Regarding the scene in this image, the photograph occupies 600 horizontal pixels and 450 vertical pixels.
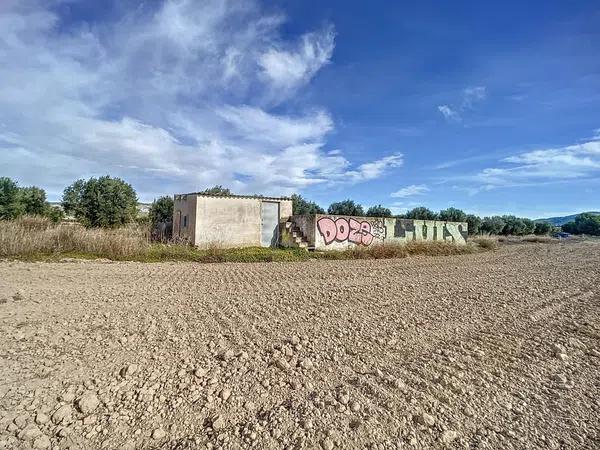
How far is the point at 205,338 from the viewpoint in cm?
401

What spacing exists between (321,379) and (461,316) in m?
3.24

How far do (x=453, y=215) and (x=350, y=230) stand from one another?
28.4 metres

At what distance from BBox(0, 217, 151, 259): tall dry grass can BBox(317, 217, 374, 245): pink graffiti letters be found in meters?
8.51

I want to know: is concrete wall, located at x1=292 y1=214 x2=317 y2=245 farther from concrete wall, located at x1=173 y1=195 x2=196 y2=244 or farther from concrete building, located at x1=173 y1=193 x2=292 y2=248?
concrete wall, located at x1=173 y1=195 x2=196 y2=244

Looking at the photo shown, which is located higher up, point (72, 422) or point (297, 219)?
point (297, 219)

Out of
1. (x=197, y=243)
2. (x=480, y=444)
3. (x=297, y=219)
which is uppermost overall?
(x=297, y=219)

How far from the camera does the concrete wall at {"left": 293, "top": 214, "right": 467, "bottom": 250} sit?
57.1 feet

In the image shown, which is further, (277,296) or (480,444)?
(277,296)

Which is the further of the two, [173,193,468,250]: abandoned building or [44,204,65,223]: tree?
[44,204,65,223]: tree

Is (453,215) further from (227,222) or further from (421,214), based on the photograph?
(227,222)

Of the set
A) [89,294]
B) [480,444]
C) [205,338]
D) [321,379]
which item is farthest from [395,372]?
[89,294]

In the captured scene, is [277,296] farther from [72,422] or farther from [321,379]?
[72,422]

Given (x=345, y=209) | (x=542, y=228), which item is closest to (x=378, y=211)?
(x=345, y=209)

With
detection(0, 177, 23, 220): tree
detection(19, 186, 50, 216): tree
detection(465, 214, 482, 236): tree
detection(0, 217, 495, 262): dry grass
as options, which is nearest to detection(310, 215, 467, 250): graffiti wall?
detection(0, 217, 495, 262): dry grass
